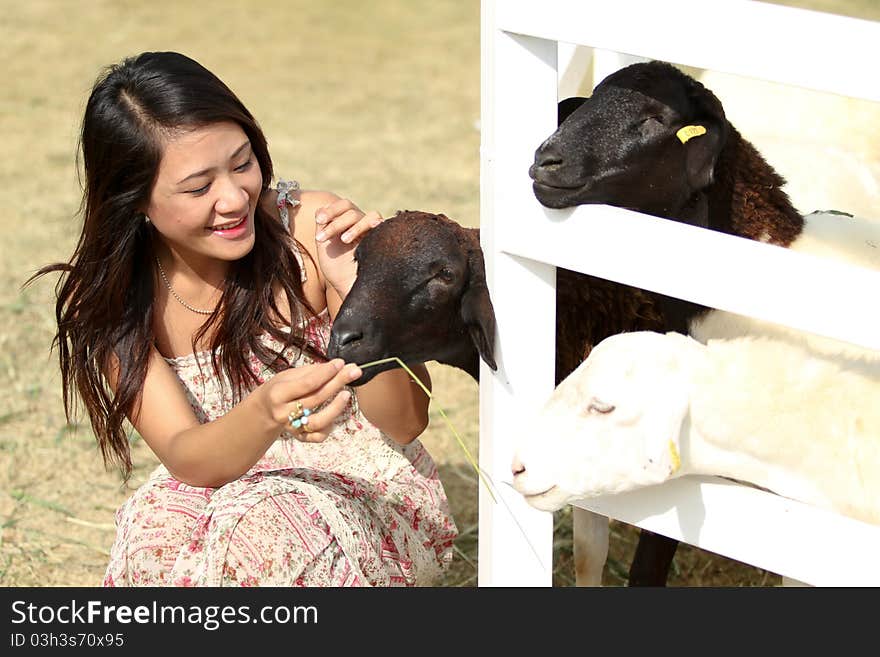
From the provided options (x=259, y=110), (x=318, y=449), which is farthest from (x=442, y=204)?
(x=318, y=449)

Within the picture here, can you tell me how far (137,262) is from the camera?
310 centimetres

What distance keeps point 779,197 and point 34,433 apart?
115 inches

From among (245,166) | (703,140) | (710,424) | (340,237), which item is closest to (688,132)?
(703,140)

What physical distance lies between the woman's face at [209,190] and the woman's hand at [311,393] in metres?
0.49

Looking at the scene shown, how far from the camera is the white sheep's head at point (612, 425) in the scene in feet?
7.43

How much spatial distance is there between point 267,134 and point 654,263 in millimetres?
6147

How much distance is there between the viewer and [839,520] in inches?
84.6

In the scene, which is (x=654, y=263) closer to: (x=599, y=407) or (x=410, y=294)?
(x=599, y=407)

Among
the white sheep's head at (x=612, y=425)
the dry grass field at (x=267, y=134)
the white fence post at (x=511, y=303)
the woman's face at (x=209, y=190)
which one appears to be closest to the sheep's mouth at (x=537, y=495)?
the white sheep's head at (x=612, y=425)

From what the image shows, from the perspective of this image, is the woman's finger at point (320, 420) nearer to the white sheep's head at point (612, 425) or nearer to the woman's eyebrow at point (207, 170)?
the white sheep's head at point (612, 425)

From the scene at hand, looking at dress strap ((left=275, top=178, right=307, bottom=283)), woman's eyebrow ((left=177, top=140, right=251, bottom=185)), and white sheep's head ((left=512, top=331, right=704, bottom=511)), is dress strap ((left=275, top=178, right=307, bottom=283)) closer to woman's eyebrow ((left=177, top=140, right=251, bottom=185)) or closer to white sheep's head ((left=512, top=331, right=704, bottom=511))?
woman's eyebrow ((left=177, top=140, right=251, bottom=185))

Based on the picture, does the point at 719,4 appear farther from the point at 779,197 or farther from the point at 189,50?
the point at 189,50

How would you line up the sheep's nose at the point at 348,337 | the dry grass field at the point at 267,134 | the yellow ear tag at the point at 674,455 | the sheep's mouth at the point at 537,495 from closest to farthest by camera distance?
the yellow ear tag at the point at 674,455 < the sheep's mouth at the point at 537,495 < the sheep's nose at the point at 348,337 < the dry grass field at the point at 267,134

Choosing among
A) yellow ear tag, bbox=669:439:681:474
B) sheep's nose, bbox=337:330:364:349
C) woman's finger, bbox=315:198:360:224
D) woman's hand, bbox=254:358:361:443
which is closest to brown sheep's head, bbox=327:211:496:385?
sheep's nose, bbox=337:330:364:349
